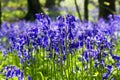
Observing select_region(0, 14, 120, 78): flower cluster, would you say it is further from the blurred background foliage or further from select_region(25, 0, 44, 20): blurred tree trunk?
select_region(25, 0, 44, 20): blurred tree trunk

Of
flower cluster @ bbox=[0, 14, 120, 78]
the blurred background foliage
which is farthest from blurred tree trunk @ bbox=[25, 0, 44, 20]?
flower cluster @ bbox=[0, 14, 120, 78]

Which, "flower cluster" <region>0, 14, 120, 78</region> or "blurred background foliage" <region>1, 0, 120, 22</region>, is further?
"blurred background foliage" <region>1, 0, 120, 22</region>

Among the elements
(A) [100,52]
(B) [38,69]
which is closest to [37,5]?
(B) [38,69]

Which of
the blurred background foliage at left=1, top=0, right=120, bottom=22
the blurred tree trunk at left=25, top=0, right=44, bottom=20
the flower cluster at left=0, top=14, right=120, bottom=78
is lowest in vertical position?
the blurred background foliage at left=1, top=0, right=120, bottom=22

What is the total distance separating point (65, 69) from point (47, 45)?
48 cm

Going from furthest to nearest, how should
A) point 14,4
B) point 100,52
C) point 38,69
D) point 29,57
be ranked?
1. point 14,4
2. point 38,69
3. point 29,57
4. point 100,52

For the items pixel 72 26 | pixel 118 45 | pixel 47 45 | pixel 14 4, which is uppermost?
pixel 72 26

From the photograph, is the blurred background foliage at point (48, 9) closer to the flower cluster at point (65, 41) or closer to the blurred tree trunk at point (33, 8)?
the blurred tree trunk at point (33, 8)

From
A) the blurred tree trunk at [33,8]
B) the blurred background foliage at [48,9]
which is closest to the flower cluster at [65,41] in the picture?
the blurred background foliage at [48,9]

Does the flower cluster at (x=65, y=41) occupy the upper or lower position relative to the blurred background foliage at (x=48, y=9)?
upper

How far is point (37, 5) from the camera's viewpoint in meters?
22.2

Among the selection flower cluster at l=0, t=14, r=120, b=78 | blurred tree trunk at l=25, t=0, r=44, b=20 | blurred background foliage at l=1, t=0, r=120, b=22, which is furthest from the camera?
blurred background foliage at l=1, t=0, r=120, b=22

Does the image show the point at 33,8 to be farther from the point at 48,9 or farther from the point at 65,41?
the point at 65,41

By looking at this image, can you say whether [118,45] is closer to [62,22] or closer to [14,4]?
[62,22]
